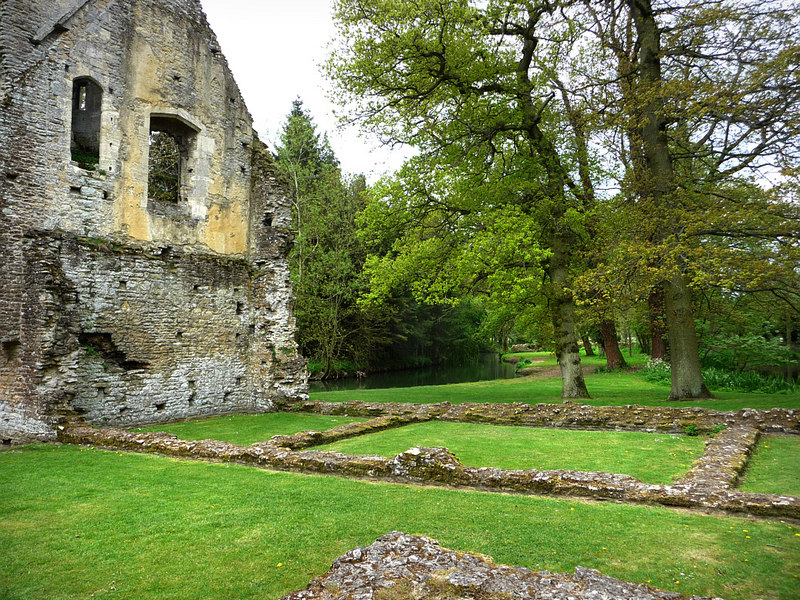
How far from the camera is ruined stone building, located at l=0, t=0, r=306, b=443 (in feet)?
39.4

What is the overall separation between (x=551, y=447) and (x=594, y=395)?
A: 907 cm

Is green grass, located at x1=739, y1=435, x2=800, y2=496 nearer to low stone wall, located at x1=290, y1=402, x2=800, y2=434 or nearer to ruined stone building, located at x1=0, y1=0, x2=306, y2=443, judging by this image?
low stone wall, located at x1=290, y1=402, x2=800, y2=434

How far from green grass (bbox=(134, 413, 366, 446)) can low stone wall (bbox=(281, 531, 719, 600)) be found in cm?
812

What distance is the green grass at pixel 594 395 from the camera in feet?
48.4

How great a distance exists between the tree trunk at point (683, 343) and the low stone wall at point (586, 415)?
2494 millimetres

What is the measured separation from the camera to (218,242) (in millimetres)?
16609

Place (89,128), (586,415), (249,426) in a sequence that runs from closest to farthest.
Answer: (586,415), (249,426), (89,128)

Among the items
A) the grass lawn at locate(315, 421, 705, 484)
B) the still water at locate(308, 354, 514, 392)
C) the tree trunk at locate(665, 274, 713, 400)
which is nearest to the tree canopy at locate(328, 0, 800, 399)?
the tree trunk at locate(665, 274, 713, 400)

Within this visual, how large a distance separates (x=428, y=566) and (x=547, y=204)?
14202 mm

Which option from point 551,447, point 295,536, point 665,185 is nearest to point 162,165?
point 665,185

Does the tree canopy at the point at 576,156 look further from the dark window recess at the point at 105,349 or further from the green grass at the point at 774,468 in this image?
the dark window recess at the point at 105,349

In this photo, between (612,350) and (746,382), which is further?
(612,350)

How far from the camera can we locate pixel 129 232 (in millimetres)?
14266

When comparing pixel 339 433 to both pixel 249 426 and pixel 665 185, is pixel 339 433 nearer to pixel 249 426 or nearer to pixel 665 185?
pixel 249 426
